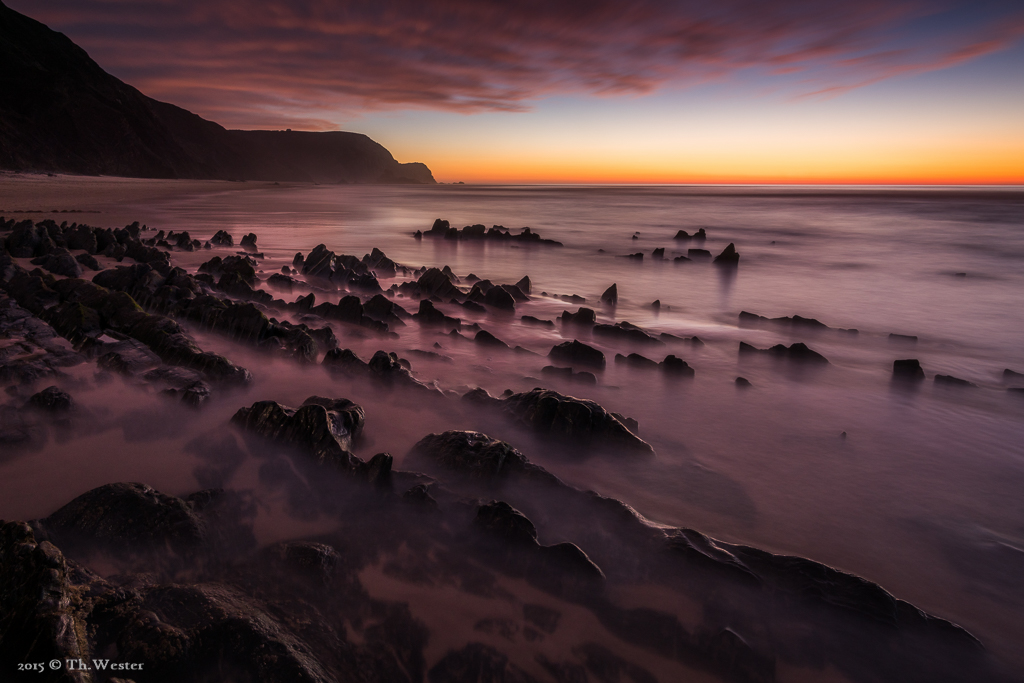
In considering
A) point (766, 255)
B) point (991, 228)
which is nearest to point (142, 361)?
point (766, 255)

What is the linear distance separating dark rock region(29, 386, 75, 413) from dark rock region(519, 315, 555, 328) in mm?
4491

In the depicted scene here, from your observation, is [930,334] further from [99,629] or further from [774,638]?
[99,629]

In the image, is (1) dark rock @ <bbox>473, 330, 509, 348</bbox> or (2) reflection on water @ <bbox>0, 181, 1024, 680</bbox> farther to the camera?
(1) dark rock @ <bbox>473, 330, 509, 348</bbox>

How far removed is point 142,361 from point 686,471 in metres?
4.10

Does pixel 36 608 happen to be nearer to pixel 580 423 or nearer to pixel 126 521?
pixel 126 521

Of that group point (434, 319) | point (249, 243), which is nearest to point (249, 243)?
point (249, 243)

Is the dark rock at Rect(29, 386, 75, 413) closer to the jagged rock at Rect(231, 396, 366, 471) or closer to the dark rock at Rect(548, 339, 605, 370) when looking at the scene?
the jagged rock at Rect(231, 396, 366, 471)

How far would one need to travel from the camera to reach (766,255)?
16453 mm

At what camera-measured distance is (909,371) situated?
4.81m

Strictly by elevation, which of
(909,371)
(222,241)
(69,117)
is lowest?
(909,371)

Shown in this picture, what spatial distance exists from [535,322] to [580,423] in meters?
3.25

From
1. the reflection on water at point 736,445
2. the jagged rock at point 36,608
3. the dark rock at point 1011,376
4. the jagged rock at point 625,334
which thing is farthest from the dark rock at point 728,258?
the jagged rock at point 36,608

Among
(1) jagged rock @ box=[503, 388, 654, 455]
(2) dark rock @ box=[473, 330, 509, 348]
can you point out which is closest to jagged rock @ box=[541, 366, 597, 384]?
(2) dark rock @ box=[473, 330, 509, 348]

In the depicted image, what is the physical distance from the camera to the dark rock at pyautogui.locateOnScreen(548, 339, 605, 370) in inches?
182
